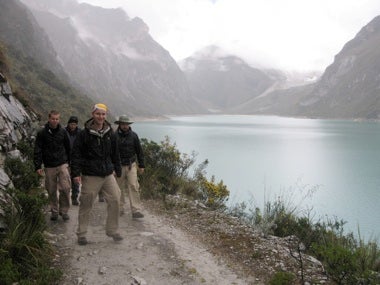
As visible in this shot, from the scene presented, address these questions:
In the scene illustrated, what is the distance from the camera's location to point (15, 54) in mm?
47156

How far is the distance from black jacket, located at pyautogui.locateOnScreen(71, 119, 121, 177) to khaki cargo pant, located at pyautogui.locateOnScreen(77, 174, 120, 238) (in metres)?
0.11

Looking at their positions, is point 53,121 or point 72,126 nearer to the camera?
point 53,121

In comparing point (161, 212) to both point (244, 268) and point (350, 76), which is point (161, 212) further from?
point (350, 76)

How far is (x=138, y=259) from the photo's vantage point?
5078mm

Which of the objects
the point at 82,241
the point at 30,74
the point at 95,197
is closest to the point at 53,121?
the point at 95,197

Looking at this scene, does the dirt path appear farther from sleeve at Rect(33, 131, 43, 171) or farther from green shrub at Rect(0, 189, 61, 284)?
sleeve at Rect(33, 131, 43, 171)

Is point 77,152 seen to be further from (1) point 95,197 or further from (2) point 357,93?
(2) point 357,93

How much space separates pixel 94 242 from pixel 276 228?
3.90 metres

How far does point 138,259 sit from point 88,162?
1.52 m

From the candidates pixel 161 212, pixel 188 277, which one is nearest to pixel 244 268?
pixel 188 277

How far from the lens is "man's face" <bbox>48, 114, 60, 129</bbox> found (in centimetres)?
604

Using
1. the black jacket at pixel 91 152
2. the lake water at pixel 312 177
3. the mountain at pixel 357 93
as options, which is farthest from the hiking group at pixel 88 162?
the mountain at pixel 357 93

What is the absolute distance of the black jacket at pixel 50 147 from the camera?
604 centimetres

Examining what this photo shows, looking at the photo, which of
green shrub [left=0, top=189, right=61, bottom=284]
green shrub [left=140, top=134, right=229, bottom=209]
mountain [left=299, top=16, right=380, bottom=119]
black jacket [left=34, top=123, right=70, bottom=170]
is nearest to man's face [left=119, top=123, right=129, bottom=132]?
black jacket [left=34, top=123, right=70, bottom=170]
